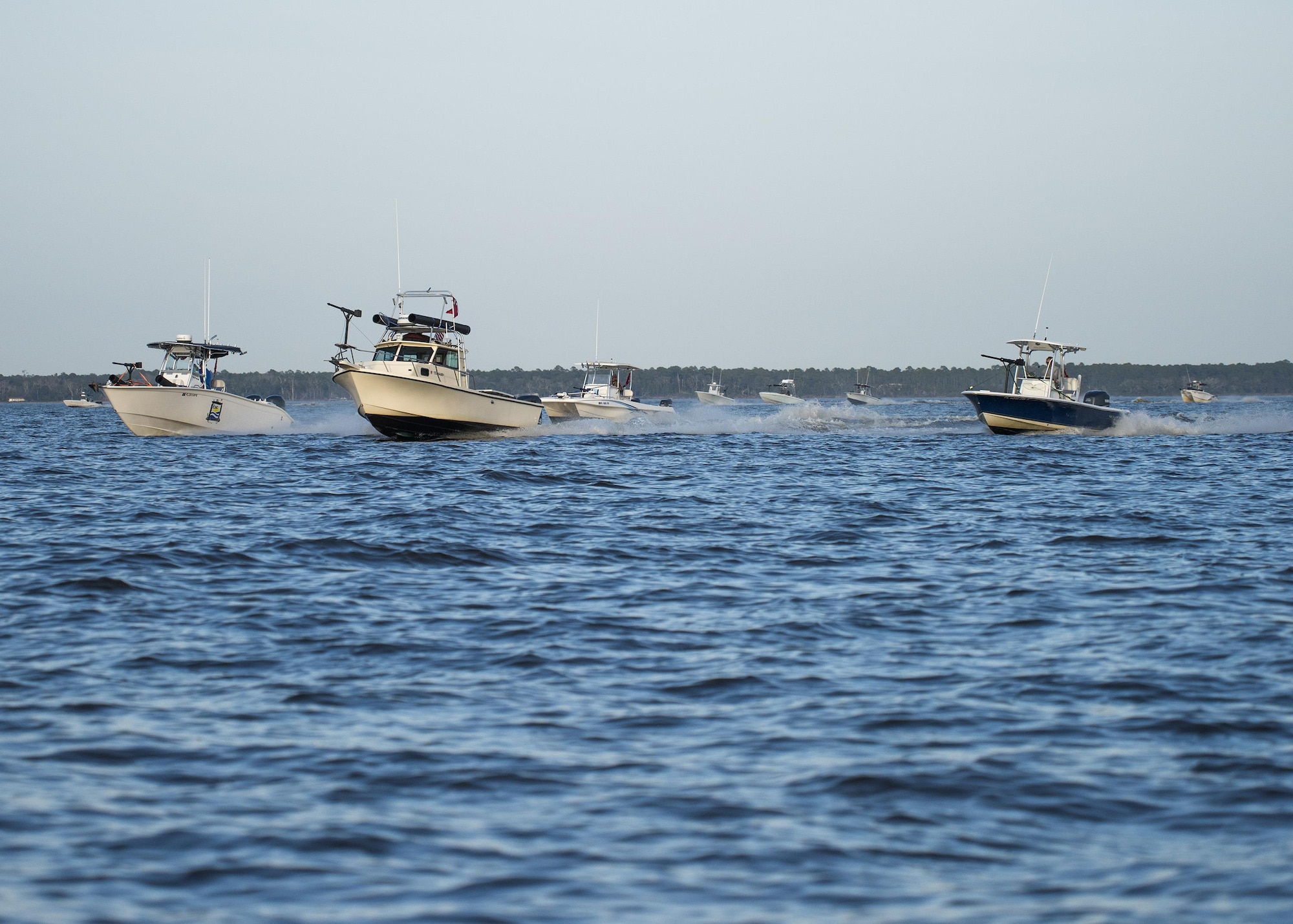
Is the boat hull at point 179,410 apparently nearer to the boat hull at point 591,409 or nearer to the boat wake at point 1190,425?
the boat hull at point 591,409

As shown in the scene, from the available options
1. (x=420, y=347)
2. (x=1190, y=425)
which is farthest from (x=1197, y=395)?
(x=420, y=347)

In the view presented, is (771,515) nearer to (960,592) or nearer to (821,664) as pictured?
(960,592)

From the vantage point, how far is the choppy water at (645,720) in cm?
457

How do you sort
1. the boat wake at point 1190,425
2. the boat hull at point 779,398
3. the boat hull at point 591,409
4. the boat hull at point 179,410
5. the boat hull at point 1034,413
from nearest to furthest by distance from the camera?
the boat hull at point 179,410, the boat hull at point 1034,413, the boat wake at point 1190,425, the boat hull at point 591,409, the boat hull at point 779,398

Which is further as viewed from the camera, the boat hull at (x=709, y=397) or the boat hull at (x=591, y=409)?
the boat hull at (x=709, y=397)

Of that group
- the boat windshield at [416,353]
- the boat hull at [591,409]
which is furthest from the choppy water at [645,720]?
the boat hull at [591,409]

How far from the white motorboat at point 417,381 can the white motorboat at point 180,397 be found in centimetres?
573

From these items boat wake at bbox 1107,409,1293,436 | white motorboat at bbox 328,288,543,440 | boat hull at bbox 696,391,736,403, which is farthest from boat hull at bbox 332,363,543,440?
boat hull at bbox 696,391,736,403

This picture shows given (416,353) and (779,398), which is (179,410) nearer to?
(416,353)

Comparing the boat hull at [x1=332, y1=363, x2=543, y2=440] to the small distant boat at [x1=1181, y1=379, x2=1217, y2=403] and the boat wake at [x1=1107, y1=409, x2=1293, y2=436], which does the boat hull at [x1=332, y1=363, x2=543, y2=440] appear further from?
the small distant boat at [x1=1181, y1=379, x2=1217, y2=403]

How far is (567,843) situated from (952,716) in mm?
2753

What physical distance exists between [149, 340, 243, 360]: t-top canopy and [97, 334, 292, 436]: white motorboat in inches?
0.8

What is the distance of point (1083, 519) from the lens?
16.2 m

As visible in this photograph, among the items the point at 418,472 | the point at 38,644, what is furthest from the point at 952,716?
the point at 418,472
